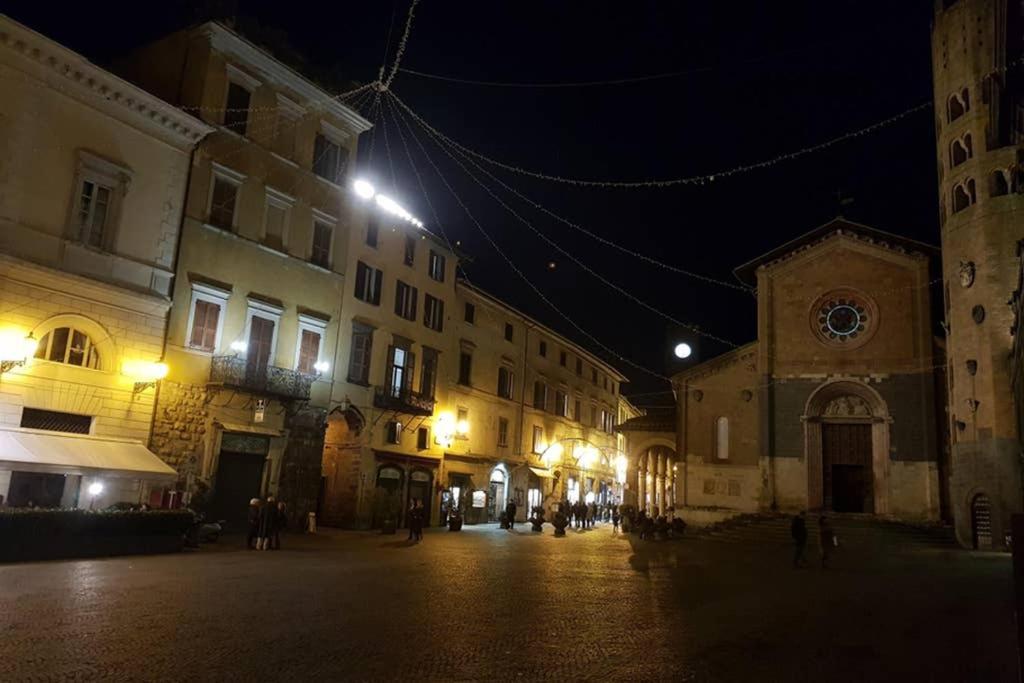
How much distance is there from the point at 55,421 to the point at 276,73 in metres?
14.2

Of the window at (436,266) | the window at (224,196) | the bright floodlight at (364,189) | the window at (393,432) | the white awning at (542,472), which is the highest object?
the bright floodlight at (364,189)

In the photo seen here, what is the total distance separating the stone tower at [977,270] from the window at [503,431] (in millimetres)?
21321

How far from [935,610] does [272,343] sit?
67.9ft

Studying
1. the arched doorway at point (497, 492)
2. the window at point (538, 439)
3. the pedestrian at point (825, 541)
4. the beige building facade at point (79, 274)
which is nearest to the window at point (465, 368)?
the arched doorway at point (497, 492)

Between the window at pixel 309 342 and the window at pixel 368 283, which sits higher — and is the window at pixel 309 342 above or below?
below

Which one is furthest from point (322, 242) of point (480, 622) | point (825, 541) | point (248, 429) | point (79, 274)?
point (480, 622)

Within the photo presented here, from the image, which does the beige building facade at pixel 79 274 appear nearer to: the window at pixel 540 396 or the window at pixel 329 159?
the window at pixel 329 159

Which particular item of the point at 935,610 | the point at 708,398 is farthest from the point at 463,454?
the point at 935,610

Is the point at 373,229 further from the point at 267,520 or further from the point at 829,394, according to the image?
the point at 829,394

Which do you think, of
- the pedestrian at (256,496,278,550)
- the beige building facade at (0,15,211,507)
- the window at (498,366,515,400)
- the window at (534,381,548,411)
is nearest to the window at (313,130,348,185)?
the beige building facade at (0,15,211,507)

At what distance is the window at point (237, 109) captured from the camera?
975 inches

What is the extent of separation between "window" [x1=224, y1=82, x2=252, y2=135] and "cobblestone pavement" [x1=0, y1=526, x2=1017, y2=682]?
1447 cm

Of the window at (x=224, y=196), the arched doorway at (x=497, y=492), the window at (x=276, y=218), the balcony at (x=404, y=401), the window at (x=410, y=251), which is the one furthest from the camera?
the arched doorway at (x=497, y=492)

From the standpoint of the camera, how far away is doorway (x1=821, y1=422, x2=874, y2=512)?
1264 inches
